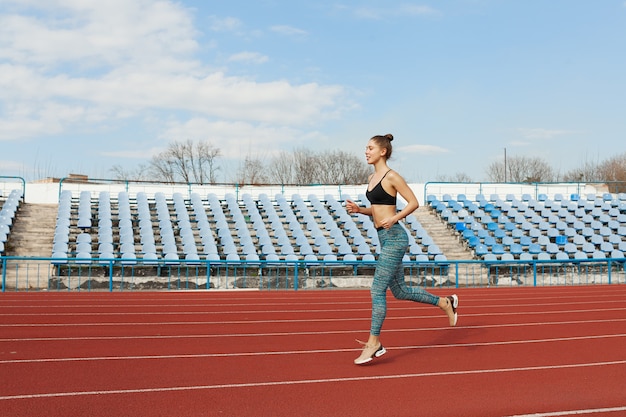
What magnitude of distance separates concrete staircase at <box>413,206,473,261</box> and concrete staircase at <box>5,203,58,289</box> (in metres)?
12.9

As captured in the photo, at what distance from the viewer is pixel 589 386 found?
14.6 feet

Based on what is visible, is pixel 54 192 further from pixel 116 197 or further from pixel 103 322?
pixel 103 322

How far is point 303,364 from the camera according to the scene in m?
5.20

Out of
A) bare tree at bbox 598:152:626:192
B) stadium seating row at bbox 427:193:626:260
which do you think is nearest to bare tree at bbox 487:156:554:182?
bare tree at bbox 598:152:626:192

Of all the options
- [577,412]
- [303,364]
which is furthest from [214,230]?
[577,412]

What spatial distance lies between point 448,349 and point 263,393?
2452 millimetres

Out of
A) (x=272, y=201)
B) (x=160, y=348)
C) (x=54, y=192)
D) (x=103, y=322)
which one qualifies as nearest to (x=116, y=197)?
(x=54, y=192)

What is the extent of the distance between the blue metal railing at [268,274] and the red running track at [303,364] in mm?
6251

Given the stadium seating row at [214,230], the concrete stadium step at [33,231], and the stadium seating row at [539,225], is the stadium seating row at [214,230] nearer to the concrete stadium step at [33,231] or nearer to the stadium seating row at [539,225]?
the concrete stadium step at [33,231]

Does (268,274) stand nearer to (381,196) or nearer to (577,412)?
(381,196)

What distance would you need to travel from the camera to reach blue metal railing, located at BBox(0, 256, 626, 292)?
1578cm

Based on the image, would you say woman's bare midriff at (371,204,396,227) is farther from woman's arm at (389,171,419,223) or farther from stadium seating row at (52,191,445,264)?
stadium seating row at (52,191,445,264)

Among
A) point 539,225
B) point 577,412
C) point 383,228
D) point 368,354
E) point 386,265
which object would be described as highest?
point 539,225

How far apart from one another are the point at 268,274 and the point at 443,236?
8.48 m
